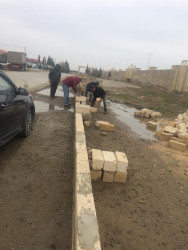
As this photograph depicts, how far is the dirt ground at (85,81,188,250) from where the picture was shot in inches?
103

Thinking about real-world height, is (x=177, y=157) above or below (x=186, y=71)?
below

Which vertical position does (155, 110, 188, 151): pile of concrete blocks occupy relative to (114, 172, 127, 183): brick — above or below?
below

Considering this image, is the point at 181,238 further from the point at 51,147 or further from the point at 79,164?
the point at 51,147

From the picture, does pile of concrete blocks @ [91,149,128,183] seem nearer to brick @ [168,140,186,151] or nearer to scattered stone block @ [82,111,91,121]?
brick @ [168,140,186,151]

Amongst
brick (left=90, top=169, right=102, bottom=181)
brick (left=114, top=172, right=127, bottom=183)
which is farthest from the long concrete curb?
brick (left=114, top=172, right=127, bottom=183)

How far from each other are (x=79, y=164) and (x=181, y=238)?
5.17ft

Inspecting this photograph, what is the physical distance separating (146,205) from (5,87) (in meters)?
3.04

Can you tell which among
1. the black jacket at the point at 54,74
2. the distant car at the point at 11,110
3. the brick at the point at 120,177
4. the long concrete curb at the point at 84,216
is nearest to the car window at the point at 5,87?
the distant car at the point at 11,110

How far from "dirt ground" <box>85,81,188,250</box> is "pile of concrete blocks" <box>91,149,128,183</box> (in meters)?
0.11

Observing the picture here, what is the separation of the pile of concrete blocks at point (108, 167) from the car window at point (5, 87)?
185 centimetres

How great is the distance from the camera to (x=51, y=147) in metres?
4.71

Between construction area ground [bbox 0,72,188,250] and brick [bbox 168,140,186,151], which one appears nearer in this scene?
construction area ground [bbox 0,72,188,250]

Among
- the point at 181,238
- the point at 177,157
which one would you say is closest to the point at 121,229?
the point at 181,238

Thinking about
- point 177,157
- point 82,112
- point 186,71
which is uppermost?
point 186,71
